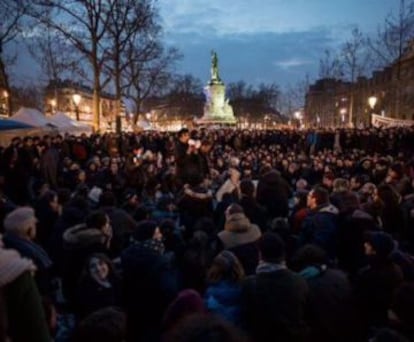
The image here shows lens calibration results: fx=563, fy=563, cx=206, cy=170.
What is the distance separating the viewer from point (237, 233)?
662 centimetres

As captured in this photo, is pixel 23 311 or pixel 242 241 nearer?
pixel 23 311

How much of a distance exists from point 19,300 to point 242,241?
356cm

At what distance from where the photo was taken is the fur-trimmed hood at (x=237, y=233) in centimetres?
657

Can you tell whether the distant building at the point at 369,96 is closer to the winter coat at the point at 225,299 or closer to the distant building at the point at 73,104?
the distant building at the point at 73,104

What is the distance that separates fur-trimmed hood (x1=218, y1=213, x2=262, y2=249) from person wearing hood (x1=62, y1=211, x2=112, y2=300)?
A: 1413mm

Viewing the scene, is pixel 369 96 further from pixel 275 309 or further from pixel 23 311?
pixel 23 311

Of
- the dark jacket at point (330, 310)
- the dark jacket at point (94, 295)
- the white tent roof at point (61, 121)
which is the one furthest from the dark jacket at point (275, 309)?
the white tent roof at point (61, 121)

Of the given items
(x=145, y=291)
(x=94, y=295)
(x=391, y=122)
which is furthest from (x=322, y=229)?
(x=391, y=122)

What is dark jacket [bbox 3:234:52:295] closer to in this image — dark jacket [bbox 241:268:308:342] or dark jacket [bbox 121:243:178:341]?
dark jacket [bbox 121:243:178:341]

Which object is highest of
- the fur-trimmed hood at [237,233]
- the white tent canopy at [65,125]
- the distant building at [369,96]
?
the distant building at [369,96]

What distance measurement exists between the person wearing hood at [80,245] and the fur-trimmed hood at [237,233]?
141cm

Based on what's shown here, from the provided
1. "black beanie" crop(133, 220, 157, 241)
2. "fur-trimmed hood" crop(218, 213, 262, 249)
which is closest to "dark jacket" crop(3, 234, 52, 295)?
"black beanie" crop(133, 220, 157, 241)

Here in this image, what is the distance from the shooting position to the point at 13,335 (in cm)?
338

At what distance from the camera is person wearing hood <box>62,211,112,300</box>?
618cm
